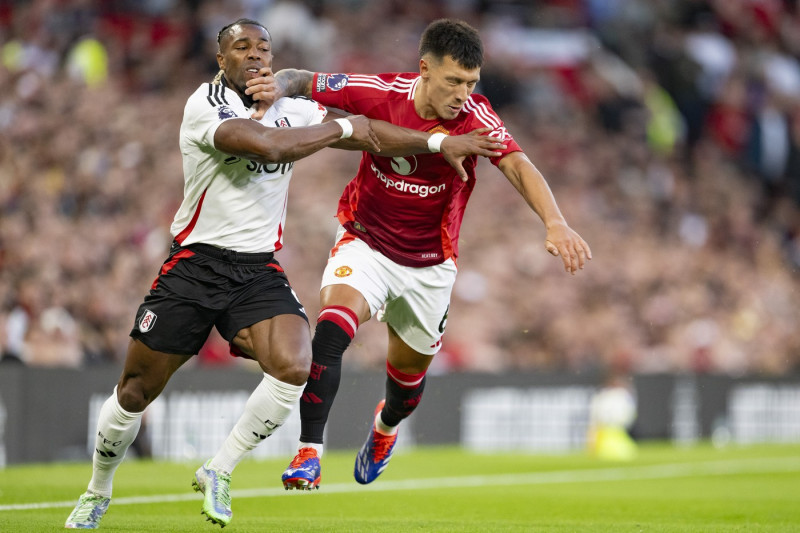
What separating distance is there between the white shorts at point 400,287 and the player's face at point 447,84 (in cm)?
100

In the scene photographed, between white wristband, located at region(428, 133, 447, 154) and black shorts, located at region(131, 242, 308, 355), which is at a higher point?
white wristband, located at region(428, 133, 447, 154)

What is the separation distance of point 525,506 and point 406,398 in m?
1.93

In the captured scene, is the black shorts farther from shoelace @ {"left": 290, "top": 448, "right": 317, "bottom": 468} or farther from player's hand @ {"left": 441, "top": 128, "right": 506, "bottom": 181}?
player's hand @ {"left": 441, "top": 128, "right": 506, "bottom": 181}

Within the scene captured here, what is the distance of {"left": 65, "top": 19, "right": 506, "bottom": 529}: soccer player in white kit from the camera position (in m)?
6.54

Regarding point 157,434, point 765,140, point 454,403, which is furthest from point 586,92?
point 157,434

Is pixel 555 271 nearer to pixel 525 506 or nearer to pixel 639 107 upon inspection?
pixel 639 107

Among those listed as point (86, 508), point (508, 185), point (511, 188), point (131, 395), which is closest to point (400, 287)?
point (131, 395)

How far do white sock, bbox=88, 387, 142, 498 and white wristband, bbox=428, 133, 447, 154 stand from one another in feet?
7.36

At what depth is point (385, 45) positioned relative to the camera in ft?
70.3

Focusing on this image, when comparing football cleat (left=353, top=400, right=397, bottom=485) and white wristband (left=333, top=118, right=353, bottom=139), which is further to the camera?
football cleat (left=353, top=400, right=397, bottom=485)

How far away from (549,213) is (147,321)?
226 centimetres

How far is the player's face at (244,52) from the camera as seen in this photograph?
22.1ft

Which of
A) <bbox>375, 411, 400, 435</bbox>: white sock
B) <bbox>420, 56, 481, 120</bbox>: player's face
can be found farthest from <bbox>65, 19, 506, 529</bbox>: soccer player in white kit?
<bbox>375, 411, 400, 435</bbox>: white sock

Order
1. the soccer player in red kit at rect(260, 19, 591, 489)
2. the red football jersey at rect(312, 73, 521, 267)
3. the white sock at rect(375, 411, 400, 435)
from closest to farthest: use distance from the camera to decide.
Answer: the soccer player in red kit at rect(260, 19, 591, 489), the red football jersey at rect(312, 73, 521, 267), the white sock at rect(375, 411, 400, 435)
